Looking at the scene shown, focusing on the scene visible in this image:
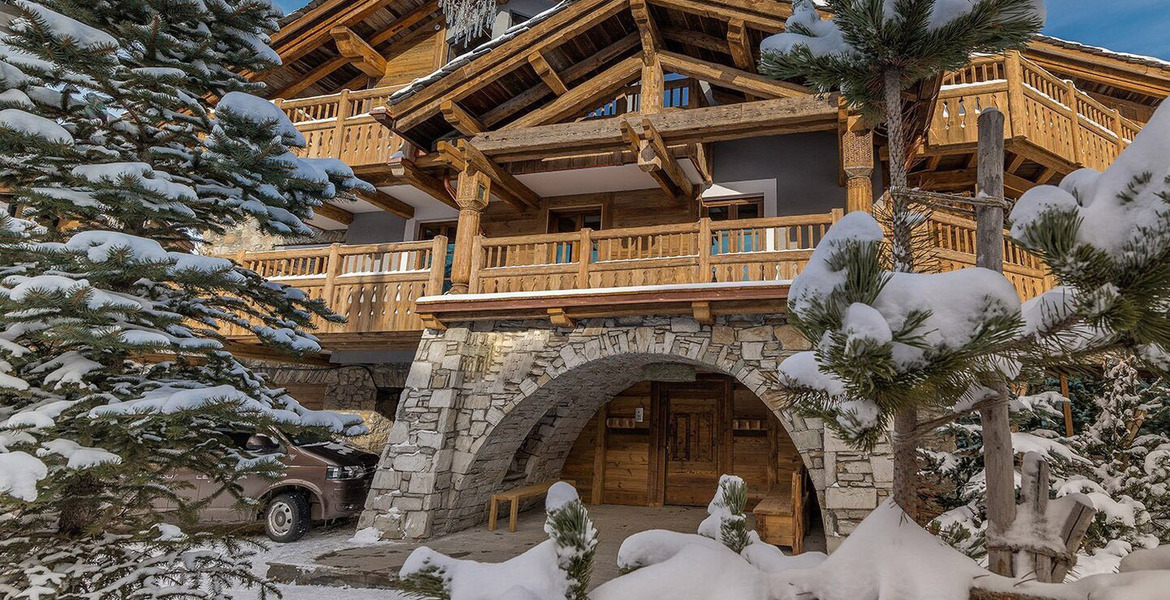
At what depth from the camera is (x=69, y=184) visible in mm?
3902

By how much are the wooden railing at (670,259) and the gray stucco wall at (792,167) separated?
2.81 ft

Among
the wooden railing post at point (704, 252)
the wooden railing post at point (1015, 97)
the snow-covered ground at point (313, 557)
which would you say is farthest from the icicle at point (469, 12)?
the snow-covered ground at point (313, 557)

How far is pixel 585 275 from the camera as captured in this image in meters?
7.89

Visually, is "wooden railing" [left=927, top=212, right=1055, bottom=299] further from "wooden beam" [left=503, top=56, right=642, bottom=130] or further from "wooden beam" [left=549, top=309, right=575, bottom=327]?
"wooden beam" [left=503, top=56, right=642, bottom=130]

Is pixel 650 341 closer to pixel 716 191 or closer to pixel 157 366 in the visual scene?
pixel 716 191

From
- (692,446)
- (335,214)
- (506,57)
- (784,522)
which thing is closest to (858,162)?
(784,522)

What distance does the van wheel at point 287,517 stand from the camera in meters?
7.77

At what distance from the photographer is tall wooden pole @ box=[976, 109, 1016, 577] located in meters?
1.70

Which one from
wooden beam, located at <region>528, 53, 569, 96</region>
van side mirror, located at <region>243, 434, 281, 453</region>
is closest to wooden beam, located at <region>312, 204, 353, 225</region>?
van side mirror, located at <region>243, 434, 281, 453</region>

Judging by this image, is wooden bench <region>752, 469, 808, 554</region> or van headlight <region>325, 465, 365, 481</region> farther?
van headlight <region>325, 465, 365, 481</region>

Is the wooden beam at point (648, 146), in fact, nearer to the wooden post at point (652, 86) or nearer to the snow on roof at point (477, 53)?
the wooden post at point (652, 86)

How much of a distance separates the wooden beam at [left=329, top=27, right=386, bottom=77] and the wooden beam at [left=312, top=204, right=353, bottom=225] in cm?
325

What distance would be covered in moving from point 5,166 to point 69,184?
41 centimetres

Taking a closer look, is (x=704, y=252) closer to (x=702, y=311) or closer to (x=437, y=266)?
(x=702, y=311)
